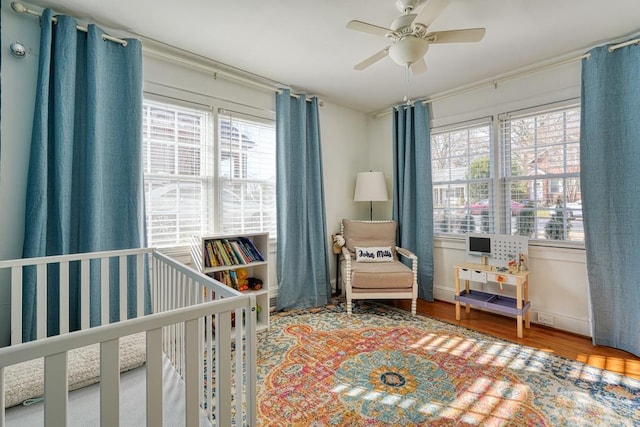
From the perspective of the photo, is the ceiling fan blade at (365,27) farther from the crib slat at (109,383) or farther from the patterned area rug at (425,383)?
the patterned area rug at (425,383)

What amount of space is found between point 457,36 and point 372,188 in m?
2.01

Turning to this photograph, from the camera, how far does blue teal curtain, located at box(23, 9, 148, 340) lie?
1.80 m

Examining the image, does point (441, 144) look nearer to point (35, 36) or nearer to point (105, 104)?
point (105, 104)

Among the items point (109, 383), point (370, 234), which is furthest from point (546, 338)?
point (109, 383)

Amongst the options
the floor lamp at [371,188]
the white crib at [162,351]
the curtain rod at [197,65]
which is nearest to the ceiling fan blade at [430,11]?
the white crib at [162,351]

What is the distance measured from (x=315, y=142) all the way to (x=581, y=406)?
2917 mm

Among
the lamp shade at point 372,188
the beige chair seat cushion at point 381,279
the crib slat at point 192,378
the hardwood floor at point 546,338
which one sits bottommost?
the hardwood floor at point 546,338

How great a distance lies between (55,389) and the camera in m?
0.69

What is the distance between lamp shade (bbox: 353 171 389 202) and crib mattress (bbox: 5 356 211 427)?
2.75 meters

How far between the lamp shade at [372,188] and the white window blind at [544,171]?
1.26 metres

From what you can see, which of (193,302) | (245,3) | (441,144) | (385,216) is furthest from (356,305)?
(245,3)

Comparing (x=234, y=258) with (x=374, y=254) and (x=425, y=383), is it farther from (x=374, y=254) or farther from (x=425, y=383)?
(x=425, y=383)

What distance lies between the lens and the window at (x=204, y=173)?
8.04ft

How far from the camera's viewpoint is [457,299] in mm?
2883
